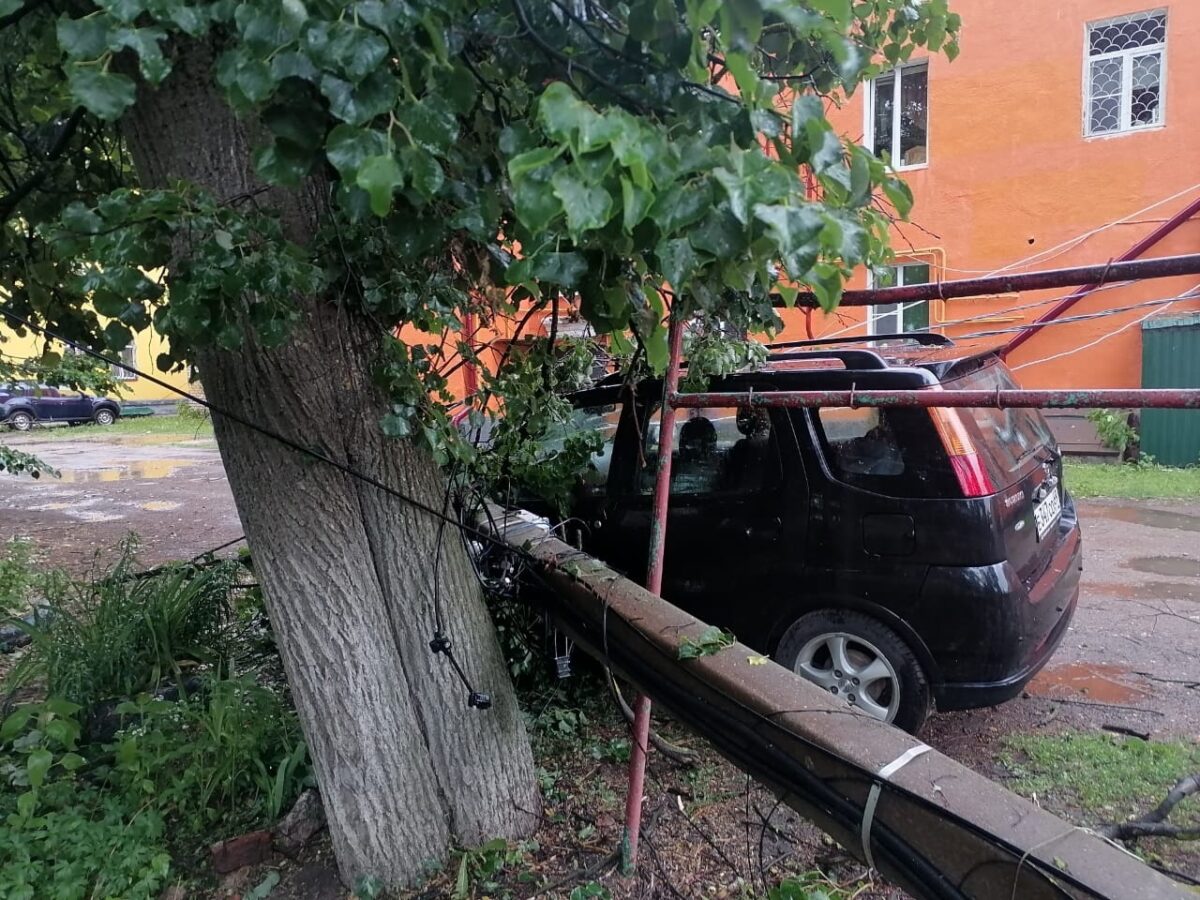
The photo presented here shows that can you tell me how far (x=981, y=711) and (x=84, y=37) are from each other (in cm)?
413

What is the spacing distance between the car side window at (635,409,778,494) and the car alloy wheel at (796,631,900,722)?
739 millimetres

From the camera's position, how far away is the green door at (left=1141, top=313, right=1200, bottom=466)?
9930mm

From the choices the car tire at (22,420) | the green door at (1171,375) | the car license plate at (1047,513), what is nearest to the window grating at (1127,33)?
the green door at (1171,375)

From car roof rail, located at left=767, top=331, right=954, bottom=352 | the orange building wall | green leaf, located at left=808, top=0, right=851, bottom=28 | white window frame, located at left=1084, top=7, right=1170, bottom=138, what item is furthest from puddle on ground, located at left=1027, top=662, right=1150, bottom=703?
white window frame, located at left=1084, top=7, right=1170, bottom=138

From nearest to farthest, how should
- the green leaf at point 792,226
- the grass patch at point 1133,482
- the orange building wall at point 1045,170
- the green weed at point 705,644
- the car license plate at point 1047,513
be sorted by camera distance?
the green leaf at point 792,226 → the green weed at point 705,644 → the car license plate at point 1047,513 → the grass patch at point 1133,482 → the orange building wall at point 1045,170

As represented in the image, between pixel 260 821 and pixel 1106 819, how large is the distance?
2984 millimetres

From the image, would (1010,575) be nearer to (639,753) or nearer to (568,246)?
(639,753)

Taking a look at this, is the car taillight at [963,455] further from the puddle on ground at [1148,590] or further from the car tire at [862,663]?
the puddle on ground at [1148,590]

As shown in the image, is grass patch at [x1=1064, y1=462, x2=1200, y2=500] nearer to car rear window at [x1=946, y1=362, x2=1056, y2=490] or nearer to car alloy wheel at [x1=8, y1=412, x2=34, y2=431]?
car rear window at [x1=946, y1=362, x2=1056, y2=490]

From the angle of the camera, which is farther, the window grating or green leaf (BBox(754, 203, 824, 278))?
the window grating

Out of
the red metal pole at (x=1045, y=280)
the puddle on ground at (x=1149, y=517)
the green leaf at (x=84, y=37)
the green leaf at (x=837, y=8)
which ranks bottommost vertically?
the puddle on ground at (x=1149, y=517)

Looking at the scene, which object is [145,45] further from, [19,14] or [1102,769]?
[1102,769]

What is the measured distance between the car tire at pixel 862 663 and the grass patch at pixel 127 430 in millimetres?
21149

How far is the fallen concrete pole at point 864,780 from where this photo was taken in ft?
5.20
